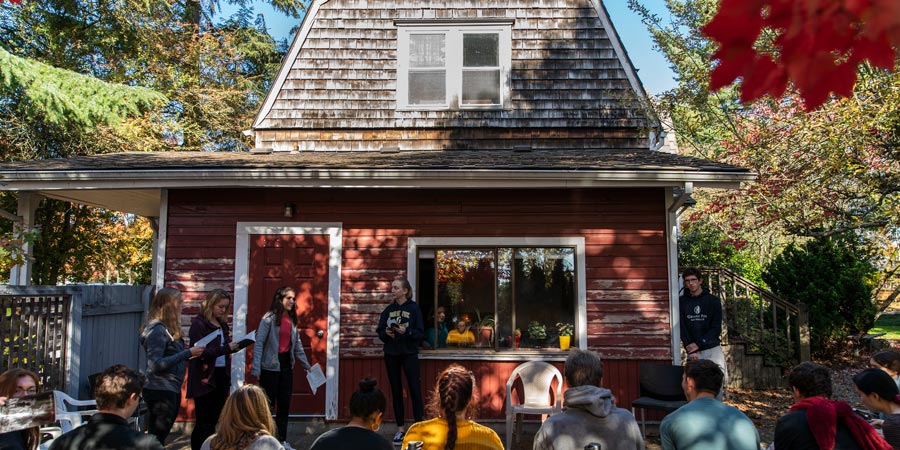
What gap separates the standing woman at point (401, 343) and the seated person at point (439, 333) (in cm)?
71

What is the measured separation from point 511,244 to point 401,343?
72.4 inches

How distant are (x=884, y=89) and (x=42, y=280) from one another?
17150 mm

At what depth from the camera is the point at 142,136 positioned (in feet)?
56.9

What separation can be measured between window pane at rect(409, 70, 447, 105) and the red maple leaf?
27.6 feet

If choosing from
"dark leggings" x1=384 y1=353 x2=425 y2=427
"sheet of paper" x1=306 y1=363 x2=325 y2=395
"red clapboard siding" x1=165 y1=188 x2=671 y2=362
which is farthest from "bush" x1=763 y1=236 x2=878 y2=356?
"sheet of paper" x1=306 y1=363 x2=325 y2=395

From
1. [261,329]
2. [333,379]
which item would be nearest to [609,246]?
[333,379]

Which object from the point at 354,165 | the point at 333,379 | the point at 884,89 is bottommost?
the point at 333,379

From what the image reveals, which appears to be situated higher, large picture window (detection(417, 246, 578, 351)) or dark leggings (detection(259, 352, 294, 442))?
large picture window (detection(417, 246, 578, 351))

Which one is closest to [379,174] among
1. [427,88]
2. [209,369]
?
[209,369]

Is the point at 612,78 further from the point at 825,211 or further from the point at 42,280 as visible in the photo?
the point at 42,280

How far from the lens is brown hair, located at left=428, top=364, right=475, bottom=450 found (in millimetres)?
3400

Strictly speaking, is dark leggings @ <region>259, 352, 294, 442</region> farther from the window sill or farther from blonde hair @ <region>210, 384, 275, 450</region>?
blonde hair @ <region>210, 384, 275, 450</region>

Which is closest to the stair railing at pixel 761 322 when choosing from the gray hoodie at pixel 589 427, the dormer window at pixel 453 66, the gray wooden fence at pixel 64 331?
the dormer window at pixel 453 66

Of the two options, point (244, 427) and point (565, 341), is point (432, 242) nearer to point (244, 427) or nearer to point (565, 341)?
point (565, 341)
